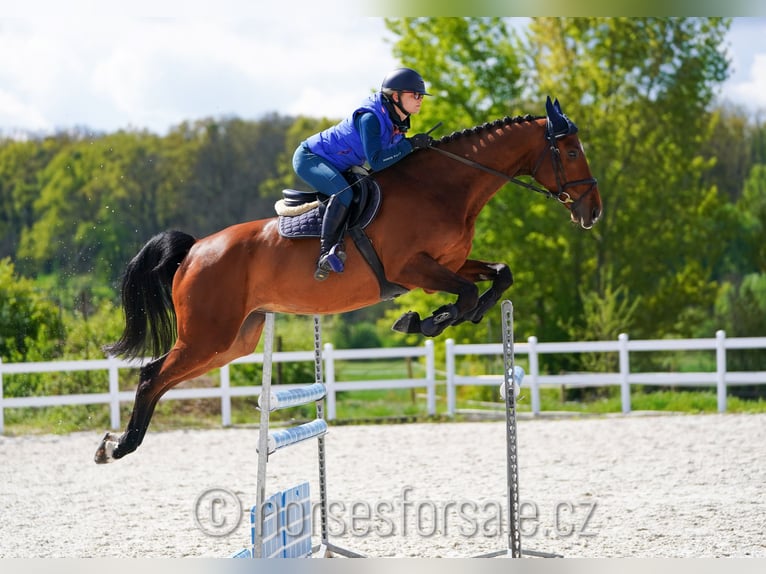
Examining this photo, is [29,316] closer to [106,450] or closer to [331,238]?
[106,450]

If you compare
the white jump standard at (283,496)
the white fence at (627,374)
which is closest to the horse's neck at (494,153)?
the white jump standard at (283,496)

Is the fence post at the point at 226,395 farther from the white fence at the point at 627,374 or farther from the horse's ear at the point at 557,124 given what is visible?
the horse's ear at the point at 557,124

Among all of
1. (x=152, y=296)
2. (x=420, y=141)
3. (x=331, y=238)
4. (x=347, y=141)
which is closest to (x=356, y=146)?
(x=347, y=141)

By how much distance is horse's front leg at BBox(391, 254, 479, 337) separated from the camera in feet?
13.9

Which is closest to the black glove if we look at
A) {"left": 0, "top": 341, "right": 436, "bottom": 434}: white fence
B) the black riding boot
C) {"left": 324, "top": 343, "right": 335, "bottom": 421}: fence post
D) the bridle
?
the bridle

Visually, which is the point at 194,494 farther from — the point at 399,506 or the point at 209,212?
the point at 209,212

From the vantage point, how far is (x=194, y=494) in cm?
720

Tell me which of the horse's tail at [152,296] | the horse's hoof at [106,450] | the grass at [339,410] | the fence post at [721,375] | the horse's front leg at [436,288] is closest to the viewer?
the horse's front leg at [436,288]

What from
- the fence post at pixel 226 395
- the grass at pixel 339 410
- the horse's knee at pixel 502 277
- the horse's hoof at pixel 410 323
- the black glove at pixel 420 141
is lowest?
the grass at pixel 339 410

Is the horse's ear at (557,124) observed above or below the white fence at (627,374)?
above

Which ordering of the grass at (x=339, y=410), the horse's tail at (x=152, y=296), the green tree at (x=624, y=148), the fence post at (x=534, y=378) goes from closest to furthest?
the horse's tail at (x=152, y=296) < the fence post at (x=534, y=378) < the grass at (x=339, y=410) < the green tree at (x=624, y=148)

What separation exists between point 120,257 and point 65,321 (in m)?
4.98

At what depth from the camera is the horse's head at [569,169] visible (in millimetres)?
4477

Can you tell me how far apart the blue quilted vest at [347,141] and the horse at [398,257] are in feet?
0.48
